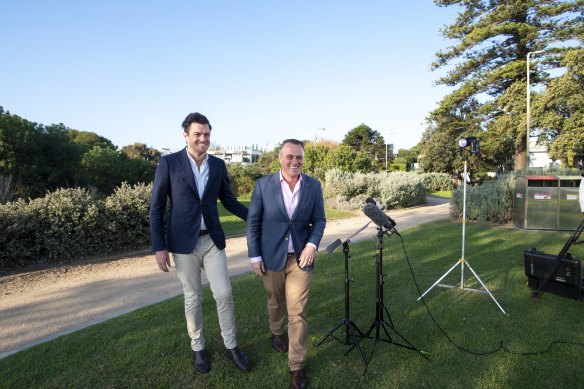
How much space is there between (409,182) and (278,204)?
16.1 m

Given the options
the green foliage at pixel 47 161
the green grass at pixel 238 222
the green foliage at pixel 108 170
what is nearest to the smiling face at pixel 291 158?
the green grass at pixel 238 222

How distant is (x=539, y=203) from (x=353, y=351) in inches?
389

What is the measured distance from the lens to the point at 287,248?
128 inches

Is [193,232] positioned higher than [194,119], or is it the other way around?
[194,119]

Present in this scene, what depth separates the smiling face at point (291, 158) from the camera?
3.23 m

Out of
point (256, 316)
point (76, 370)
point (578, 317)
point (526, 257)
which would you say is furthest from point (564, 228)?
point (76, 370)

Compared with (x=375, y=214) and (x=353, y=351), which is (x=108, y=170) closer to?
(x=353, y=351)

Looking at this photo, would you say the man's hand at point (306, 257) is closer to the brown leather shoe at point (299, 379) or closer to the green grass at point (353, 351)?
the brown leather shoe at point (299, 379)

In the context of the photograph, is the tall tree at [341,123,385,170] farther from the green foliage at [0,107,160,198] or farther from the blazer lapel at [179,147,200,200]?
the blazer lapel at [179,147,200,200]

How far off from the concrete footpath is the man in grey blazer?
281 centimetres

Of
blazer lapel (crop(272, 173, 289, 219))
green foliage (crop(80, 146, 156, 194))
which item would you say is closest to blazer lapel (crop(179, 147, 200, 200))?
blazer lapel (crop(272, 173, 289, 219))

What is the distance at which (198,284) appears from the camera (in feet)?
11.2

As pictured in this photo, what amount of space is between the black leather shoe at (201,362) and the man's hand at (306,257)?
128 cm

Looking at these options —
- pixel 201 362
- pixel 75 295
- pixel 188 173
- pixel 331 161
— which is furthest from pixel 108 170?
pixel 201 362
